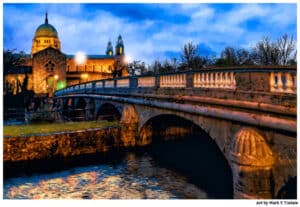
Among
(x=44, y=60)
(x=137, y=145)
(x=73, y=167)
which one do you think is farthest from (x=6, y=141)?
(x=44, y=60)

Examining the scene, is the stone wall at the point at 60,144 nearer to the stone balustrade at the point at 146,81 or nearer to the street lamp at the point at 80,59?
the stone balustrade at the point at 146,81

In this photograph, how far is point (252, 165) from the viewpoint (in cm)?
773

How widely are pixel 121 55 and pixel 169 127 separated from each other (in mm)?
77806

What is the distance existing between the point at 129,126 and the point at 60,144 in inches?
131

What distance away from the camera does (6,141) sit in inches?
526

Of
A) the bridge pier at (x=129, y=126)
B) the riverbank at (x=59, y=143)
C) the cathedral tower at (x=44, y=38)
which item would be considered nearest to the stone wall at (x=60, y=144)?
the riverbank at (x=59, y=143)

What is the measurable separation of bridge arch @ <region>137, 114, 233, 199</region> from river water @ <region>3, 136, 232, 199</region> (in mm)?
32

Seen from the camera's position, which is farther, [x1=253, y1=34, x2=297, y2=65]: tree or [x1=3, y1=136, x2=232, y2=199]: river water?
[x1=253, y1=34, x2=297, y2=65]: tree

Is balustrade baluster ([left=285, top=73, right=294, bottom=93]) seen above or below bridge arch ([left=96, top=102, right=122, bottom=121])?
above

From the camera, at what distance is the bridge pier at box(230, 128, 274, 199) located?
7.57 metres

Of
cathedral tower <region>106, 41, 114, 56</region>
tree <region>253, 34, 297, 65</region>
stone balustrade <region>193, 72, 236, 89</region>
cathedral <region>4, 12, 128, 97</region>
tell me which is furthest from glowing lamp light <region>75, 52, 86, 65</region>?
stone balustrade <region>193, 72, 236, 89</region>

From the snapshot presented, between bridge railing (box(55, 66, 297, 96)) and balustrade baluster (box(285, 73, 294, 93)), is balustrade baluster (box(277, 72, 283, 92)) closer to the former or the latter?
bridge railing (box(55, 66, 297, 96))

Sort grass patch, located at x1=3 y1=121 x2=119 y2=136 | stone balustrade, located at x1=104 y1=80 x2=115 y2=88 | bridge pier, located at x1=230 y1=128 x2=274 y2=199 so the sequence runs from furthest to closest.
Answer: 1. stone balustrade, located at x1=104 y1=80 x2=115 y2=88
2. grass patch, located at x1=3 y1=121 x2=119 y2=136
3. bridge pier, located at x1=230 y1=128 x2=274 y2=199

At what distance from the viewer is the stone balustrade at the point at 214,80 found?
28.3ft
